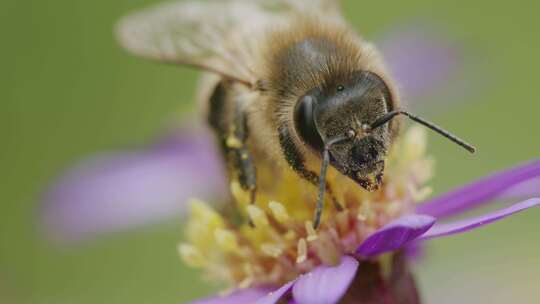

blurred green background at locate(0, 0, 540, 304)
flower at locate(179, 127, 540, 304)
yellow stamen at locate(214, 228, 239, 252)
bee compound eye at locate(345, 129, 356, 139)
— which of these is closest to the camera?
bee compound eye at locate(345, 129, 356, 139)

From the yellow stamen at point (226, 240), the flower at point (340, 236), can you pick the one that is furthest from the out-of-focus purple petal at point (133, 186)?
the yellow stamen at point (226, 240)

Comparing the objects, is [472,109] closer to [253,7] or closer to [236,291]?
[253,7]

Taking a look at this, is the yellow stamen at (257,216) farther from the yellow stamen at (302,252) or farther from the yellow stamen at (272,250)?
the yellow stamen at (302,252)

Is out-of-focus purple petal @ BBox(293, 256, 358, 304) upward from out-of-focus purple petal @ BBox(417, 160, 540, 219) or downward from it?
downward

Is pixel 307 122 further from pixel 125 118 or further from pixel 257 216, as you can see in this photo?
pixel 125 118

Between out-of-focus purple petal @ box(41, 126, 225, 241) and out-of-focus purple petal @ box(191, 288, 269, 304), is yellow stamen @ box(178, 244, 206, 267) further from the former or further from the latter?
out-of-focus purple petal @ box(41, 126, 225, 241)

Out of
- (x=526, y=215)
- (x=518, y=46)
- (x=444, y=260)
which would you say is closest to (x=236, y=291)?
(x=444, y=260)

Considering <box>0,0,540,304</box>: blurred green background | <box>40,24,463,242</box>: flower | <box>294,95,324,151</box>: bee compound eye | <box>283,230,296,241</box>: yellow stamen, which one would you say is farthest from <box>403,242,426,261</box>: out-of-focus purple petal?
<box>40,24,463,242</box>: flower
